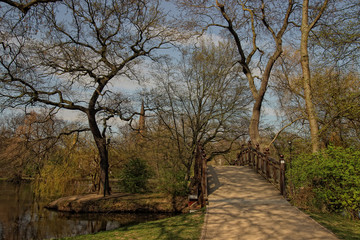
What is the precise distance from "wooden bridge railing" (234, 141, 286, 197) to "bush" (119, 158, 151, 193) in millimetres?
7423

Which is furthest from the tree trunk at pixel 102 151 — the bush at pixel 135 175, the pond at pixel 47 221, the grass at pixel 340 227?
the grass at pixel 340 227

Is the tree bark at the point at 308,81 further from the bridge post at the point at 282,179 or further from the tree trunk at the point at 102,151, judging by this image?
the tree trunk at the point at 102,151

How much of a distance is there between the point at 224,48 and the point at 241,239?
16.7 meters

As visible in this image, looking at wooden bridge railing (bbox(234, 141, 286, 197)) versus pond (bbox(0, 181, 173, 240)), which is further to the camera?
pond (bbox(0, 181, 173, 240))

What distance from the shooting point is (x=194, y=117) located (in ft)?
70.8

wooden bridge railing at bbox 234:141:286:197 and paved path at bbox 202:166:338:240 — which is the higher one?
wooden bridge railing at bbox 234:141:286:197

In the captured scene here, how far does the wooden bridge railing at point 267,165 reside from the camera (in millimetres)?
10505

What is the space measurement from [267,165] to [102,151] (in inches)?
447

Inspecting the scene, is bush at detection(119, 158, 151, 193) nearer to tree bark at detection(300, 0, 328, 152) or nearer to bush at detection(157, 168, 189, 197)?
bush at detection(157, 168, 189, 197)

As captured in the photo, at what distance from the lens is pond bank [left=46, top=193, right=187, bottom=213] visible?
18014mm

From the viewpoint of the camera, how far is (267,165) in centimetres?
1280

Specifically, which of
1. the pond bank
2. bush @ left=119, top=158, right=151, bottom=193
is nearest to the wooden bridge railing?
the pond bank

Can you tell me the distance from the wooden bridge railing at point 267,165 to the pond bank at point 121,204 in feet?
15.8

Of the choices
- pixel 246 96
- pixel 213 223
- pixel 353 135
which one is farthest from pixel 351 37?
pixel 246 96
